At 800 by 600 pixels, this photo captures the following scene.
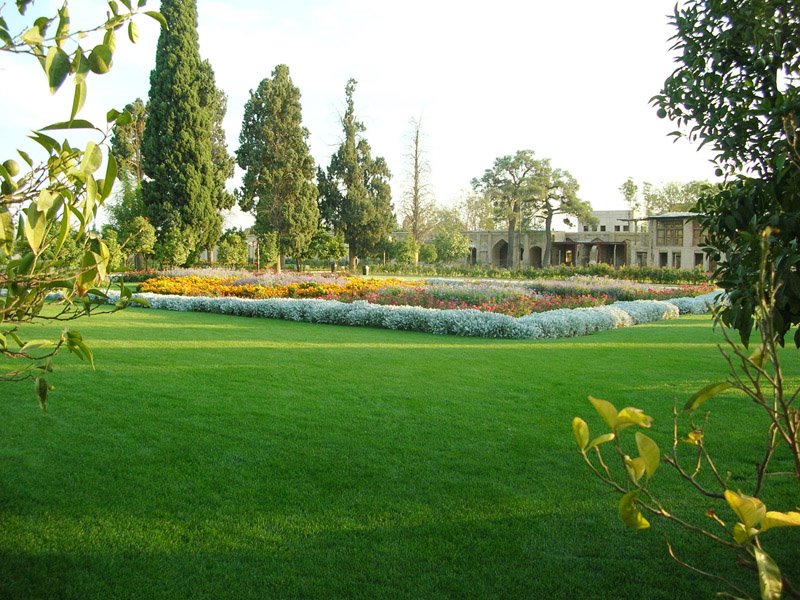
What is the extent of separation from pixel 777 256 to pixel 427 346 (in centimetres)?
729

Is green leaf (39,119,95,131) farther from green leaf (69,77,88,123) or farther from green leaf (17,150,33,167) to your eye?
green leaf (17,150,33,167)

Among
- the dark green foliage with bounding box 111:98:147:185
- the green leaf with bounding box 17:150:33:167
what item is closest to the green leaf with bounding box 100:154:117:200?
the green leaf with bounding box 17:150:33:167

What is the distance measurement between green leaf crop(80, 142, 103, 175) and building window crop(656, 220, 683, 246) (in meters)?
47.0

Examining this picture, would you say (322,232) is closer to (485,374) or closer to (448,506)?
(485,374)

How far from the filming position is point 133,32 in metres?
1.42

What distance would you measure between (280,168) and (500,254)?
28547 mm

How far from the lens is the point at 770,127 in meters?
2.63

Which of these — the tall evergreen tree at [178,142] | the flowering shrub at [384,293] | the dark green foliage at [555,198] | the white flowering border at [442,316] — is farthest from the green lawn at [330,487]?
the dark green foliage at [555,198]

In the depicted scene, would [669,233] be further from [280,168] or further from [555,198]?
[280,168]

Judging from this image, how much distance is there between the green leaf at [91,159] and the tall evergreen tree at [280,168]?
96.8 feet

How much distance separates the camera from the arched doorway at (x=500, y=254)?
53869 mm

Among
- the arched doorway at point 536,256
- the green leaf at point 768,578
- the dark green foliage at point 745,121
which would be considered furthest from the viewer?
the arched doorway at point 536,256

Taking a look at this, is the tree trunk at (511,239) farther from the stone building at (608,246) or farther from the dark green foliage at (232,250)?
the dark green foliage at (232,250)

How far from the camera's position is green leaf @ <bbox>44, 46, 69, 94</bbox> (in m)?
1.17
